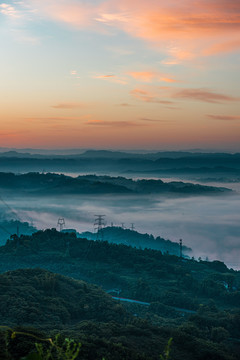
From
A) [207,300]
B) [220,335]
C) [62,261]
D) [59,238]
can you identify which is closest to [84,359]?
[220,335]

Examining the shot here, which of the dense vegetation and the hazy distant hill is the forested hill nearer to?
the hazy distant hill

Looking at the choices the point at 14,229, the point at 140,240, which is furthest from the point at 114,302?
the point at 14,229

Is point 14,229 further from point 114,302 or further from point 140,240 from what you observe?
point 114,302

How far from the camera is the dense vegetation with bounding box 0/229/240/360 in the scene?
24578mm

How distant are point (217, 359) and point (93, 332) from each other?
7.87m

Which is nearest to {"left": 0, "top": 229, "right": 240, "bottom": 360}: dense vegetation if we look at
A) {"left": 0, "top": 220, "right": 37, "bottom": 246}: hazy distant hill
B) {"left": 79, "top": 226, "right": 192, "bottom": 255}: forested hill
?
{"left": 79, "top": 226, "right": 192, "bottom": 255}: forested hill

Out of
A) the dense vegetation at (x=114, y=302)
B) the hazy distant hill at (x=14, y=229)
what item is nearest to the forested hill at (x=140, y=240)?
the hazy distant hill at (x=14, y=229)

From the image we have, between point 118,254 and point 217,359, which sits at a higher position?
point 118,254

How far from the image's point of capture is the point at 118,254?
82000mm

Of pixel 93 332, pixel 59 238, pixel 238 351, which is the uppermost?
pixel 59 238

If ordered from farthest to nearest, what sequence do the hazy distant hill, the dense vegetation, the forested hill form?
the hazy distant hill, the forested hill, the dense vegetation

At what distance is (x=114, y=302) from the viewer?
4209 centimetres

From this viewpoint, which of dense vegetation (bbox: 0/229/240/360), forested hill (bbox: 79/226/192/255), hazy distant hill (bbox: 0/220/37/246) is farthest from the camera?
hazy distant hill (bbox: 0/220/37/246)

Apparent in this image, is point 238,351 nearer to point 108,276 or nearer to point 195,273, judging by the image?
point 108,276
